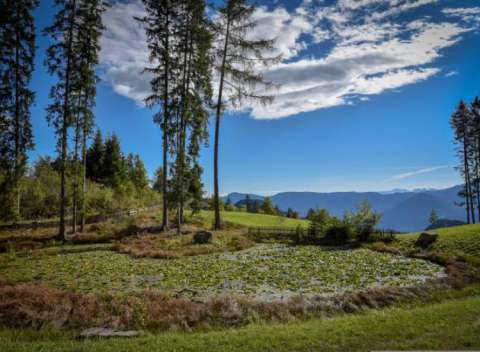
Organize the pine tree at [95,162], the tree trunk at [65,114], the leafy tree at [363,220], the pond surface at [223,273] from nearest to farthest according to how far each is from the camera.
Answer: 1. the pond surface at [223,273]
2. the tree trunk at [65,114]
3. the leafy tree at [363,220]
4. the pine tree at [95,162]

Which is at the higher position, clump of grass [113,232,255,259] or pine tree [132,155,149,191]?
pine tree [132,155,149,191]

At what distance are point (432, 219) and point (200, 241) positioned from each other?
6130 cm

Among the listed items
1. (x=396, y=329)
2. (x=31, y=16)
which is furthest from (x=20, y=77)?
(x=396, y=329)

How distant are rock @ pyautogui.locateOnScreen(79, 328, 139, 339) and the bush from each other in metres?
20.0

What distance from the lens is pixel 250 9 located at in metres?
22.2

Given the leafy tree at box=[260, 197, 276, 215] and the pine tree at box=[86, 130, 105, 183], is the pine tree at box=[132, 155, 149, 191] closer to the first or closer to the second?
the pine tree at box=[86, 130, 105, 183]

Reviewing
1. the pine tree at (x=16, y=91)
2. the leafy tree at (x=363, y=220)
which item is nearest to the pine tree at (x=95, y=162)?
the pine tree at (x=16, y=91)

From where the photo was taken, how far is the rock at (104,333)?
18.0 feet

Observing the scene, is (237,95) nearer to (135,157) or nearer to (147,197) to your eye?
(147,197)

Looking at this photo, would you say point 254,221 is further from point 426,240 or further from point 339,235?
point 426,240

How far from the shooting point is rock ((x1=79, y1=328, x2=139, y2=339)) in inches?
216

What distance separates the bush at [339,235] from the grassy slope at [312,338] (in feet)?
56.4

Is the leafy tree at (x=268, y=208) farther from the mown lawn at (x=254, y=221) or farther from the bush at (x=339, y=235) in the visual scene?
A: the bush at (x=339, y=235)

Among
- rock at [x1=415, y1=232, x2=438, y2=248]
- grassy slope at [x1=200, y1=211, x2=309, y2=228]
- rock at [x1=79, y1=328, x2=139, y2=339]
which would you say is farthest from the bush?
rock at [x1=79, y1=328, x2=139, y2=339]
